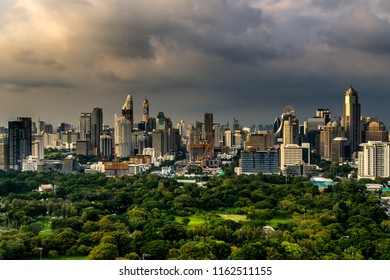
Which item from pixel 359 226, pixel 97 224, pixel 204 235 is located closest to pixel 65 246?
pixel 97 224

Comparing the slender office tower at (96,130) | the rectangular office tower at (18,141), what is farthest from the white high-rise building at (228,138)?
the rectangular office tower at (18,141)

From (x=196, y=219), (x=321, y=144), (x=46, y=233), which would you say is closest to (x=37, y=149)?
(x=321, y=144)

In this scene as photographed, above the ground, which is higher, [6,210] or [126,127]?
[126,127]

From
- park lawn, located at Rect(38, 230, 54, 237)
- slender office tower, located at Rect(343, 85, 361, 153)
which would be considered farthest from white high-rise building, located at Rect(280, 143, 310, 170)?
park lawn, located at Rect(38, 230, 54, 237)

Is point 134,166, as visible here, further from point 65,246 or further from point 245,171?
point 65,246

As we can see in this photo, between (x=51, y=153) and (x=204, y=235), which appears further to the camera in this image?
(x=51, y=153)

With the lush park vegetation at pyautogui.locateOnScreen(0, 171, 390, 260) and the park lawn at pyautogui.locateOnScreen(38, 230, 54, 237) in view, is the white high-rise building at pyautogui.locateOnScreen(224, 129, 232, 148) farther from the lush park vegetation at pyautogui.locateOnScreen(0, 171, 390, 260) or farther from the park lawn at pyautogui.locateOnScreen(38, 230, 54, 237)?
the park lawn at pyautogui.locateOnScreen(38, 230, 54, 237)

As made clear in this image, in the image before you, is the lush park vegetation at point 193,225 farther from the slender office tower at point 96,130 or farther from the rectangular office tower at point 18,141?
the slender office tower at point 96,130
